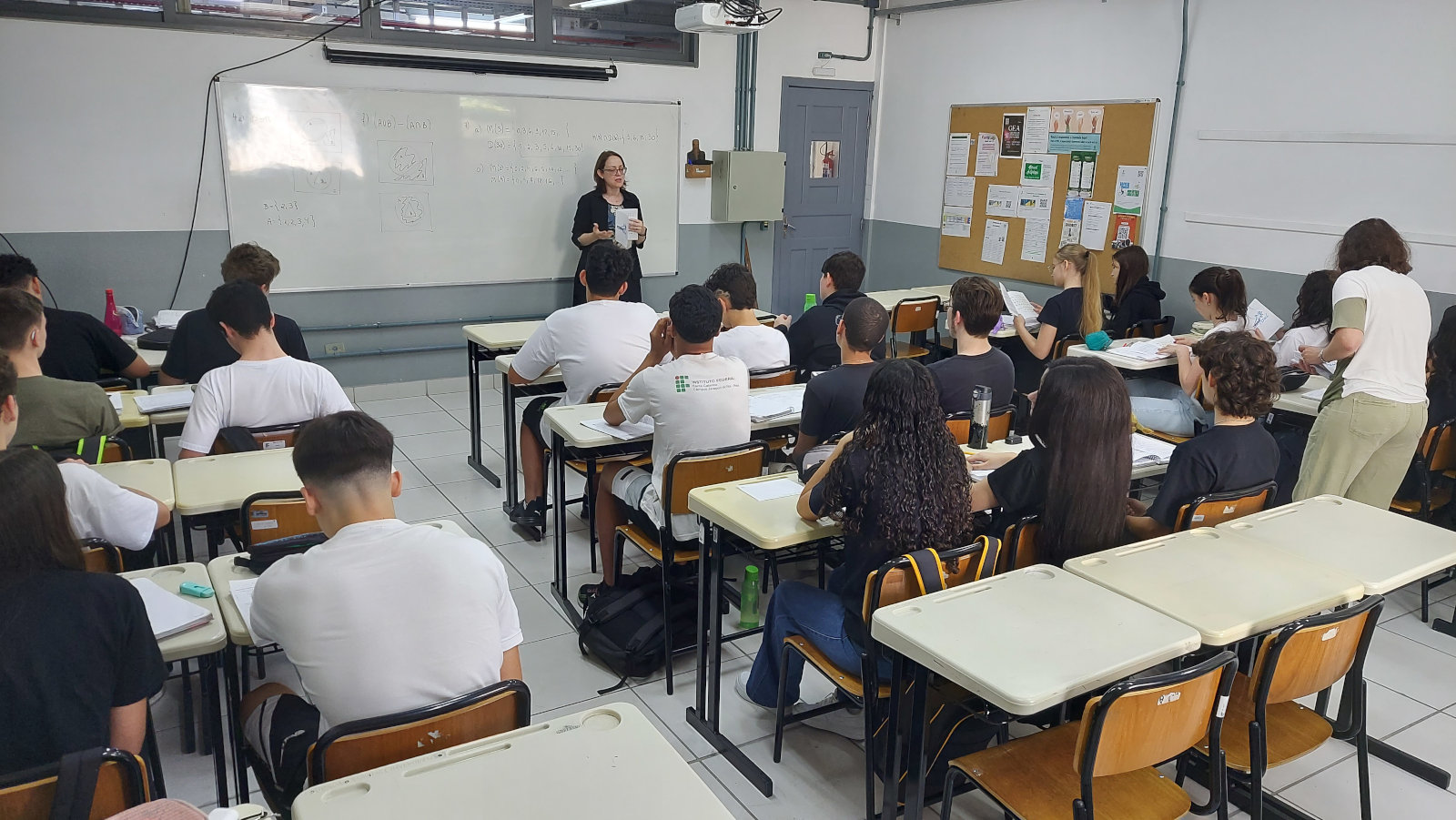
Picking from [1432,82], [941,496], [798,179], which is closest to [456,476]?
[941,496]

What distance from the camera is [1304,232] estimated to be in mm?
5602

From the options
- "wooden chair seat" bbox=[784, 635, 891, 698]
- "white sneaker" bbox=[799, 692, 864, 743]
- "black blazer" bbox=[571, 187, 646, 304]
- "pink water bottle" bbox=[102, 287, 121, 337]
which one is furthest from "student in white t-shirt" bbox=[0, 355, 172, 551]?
"black blazer" bbox=[571, 187, 646, 304]

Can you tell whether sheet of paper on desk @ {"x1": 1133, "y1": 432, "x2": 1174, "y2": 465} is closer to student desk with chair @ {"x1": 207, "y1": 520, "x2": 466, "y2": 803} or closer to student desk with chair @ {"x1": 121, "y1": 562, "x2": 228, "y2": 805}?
student desk with chair @ {"x1": 207, "y1": 520, "x2": 466, "y2": 803}

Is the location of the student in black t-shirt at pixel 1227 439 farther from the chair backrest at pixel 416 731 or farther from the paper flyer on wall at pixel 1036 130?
the paper flyer on wall at pixel 1036 130

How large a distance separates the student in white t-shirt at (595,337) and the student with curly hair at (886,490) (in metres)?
1.65

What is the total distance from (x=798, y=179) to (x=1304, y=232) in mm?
3899

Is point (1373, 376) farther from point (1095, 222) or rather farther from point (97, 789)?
point (97, 789)

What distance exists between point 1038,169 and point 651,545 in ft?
16.7

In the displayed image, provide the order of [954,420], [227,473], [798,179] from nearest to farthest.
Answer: [227,473]
[954,420]
[798,179]

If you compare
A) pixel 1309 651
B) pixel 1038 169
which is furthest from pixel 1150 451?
pixel 1038 169

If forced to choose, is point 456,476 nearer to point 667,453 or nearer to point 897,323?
point 667,453

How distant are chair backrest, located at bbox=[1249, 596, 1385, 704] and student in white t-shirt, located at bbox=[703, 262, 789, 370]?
253 cm

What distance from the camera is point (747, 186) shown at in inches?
299

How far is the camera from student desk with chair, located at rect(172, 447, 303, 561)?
2.68m
